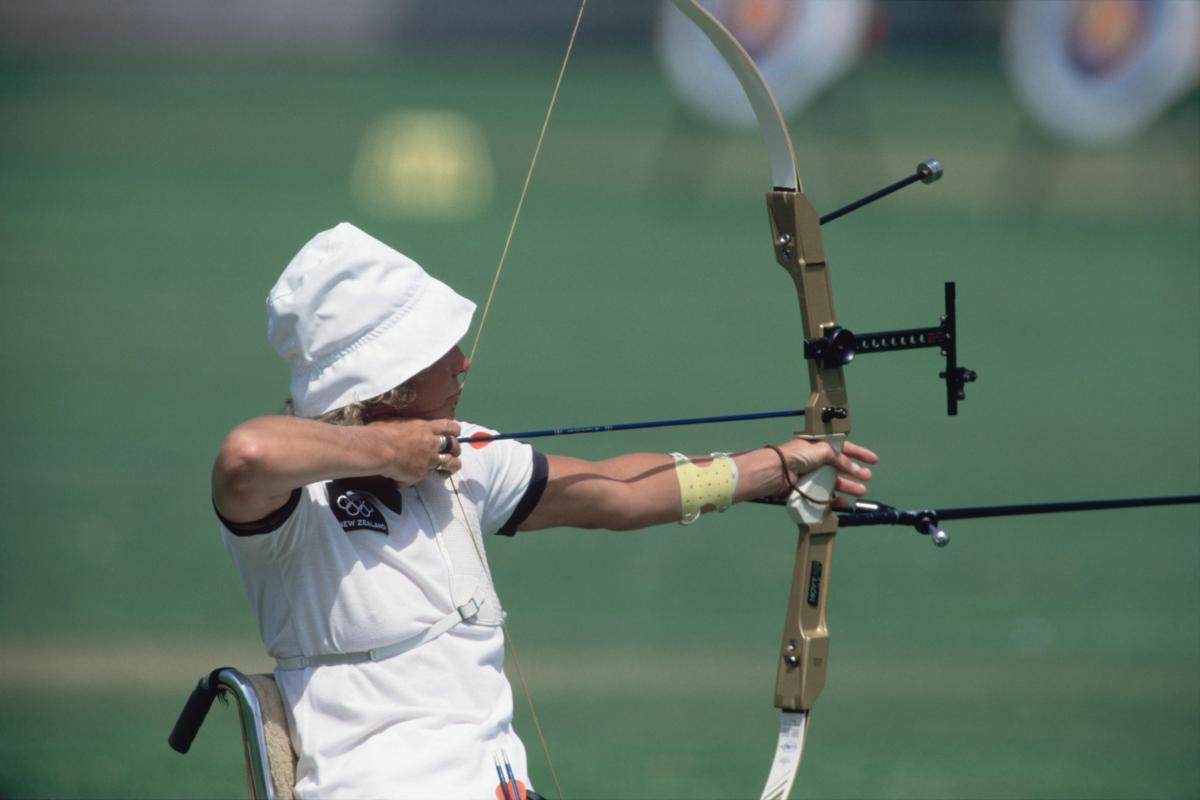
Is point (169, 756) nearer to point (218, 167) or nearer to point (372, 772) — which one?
point (372, 772)

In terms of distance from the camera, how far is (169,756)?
139 inches

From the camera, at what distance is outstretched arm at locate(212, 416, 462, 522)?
1736mm

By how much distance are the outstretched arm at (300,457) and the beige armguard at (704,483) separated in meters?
0.43

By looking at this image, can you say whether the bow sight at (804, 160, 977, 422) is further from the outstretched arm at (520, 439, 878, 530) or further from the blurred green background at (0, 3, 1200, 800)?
the blurred green background at (0, 3, 1200, 800)

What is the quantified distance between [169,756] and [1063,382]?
5395mm

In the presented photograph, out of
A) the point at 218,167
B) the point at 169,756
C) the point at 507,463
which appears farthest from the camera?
the point at 218,167

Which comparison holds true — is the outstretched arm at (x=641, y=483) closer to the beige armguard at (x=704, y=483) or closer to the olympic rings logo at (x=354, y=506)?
the beige armguard at (x=704, y=483)

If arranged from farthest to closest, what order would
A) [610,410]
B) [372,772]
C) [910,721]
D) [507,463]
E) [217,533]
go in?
[610,410] → [217,533] → [910,721] → [507,463] → [372,772]

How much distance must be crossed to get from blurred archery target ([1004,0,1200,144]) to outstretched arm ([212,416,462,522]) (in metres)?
9.09

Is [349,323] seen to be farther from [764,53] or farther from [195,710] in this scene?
[764,53]

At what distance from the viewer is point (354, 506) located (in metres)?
1.94

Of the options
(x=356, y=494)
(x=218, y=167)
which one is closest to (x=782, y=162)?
(x=356, y=494)

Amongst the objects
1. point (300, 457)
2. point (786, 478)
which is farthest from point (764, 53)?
point (300, 457)

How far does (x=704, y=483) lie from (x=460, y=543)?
41cm
